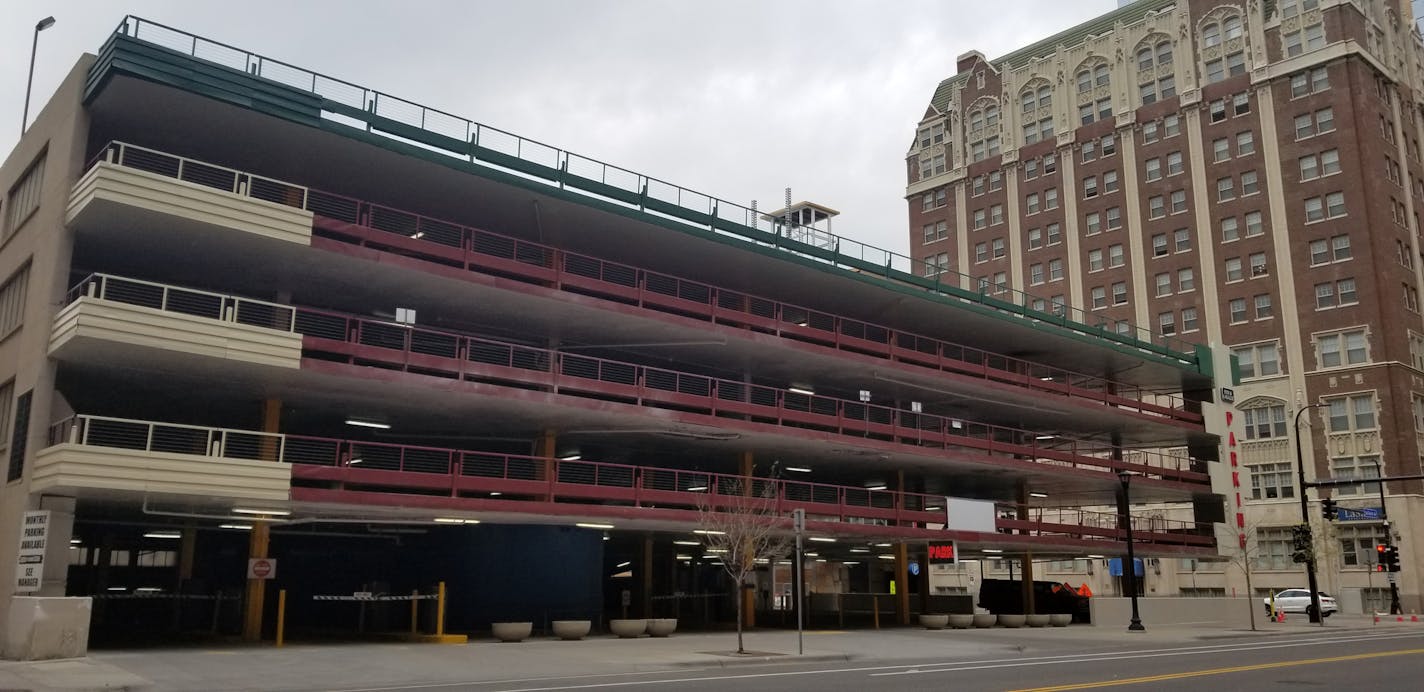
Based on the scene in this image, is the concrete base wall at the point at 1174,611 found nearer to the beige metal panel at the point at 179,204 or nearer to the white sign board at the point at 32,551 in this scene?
the beige metal panel at the point at 179,204

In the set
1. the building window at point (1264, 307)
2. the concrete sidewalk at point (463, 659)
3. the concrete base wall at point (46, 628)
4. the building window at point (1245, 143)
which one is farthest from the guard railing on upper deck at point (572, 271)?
the building window at point (1245, 143)

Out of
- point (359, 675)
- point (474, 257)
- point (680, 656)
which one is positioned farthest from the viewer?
point (474, 257)

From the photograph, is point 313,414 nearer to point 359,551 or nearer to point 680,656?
point 359,551

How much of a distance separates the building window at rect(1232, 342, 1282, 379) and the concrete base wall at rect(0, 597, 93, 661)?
7162 centimetres

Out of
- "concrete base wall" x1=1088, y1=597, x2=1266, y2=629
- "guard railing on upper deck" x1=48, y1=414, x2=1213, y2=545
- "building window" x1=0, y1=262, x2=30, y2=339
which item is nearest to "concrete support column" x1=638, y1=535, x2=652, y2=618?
"guard railing on upper deck" x1=48, y1=414, x2=1213, y2=545

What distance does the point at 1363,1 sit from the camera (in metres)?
78.3

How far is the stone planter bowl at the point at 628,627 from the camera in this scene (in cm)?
3269

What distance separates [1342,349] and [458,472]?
63.8 metres

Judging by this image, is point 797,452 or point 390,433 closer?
point 390,433

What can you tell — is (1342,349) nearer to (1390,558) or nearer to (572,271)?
(1390,558)

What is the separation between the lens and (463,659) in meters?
24.0

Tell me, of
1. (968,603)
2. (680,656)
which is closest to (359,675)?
(680,656)

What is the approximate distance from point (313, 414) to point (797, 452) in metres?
18.0

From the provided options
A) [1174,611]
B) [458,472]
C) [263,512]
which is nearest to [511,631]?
[458,472]
